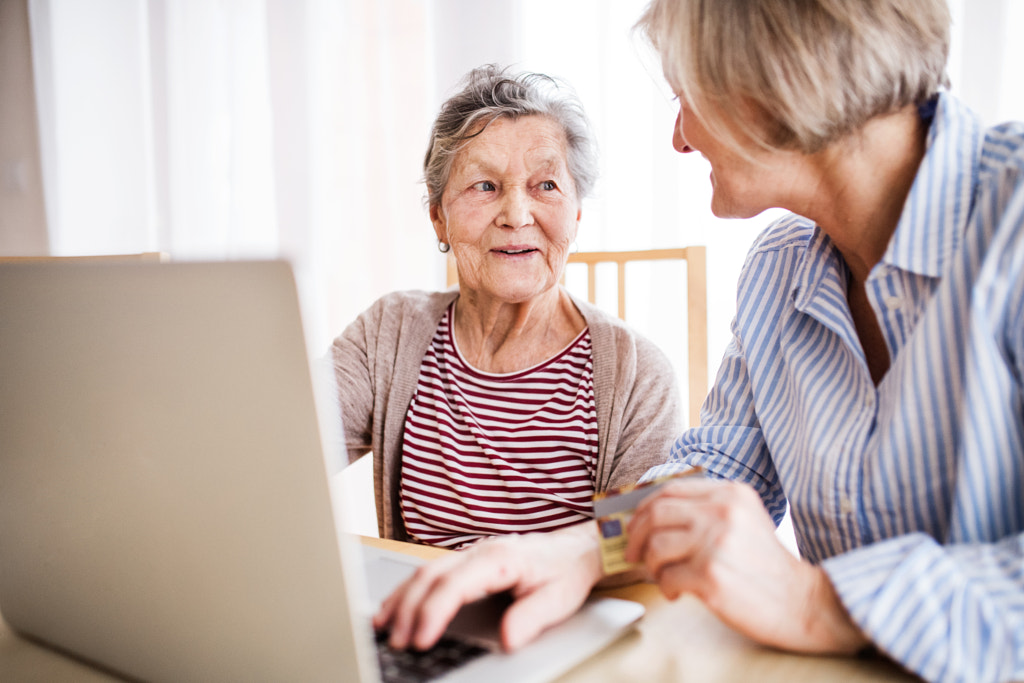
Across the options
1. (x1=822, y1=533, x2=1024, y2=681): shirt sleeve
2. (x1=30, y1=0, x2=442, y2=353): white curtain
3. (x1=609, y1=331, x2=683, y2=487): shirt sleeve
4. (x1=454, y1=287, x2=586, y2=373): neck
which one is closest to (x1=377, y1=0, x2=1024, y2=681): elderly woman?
(x1=822, y1=533, x2=1024, y2=681): shirt sleeve

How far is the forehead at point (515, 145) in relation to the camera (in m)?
1.30

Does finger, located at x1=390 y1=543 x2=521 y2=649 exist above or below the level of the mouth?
below

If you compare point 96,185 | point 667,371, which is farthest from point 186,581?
point 96,185

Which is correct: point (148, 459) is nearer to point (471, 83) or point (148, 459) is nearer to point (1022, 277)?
point (1022, 277)

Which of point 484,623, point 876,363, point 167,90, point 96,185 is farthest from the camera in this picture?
point 96,185

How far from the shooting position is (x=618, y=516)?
0.68 meters

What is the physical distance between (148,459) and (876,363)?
73cm

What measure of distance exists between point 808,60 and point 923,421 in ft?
1.19

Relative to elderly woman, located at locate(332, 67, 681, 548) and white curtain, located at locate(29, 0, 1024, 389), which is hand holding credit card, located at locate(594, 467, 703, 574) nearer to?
elderly woman, located at locate(332, 67, 681, 548)

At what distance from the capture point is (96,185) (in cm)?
310

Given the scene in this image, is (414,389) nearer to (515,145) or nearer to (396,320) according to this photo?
(396,320)

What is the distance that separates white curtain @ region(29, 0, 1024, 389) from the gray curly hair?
0.32 metres

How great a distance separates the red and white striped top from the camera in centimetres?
126

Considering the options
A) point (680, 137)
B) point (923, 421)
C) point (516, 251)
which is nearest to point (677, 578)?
point (923, 421)
